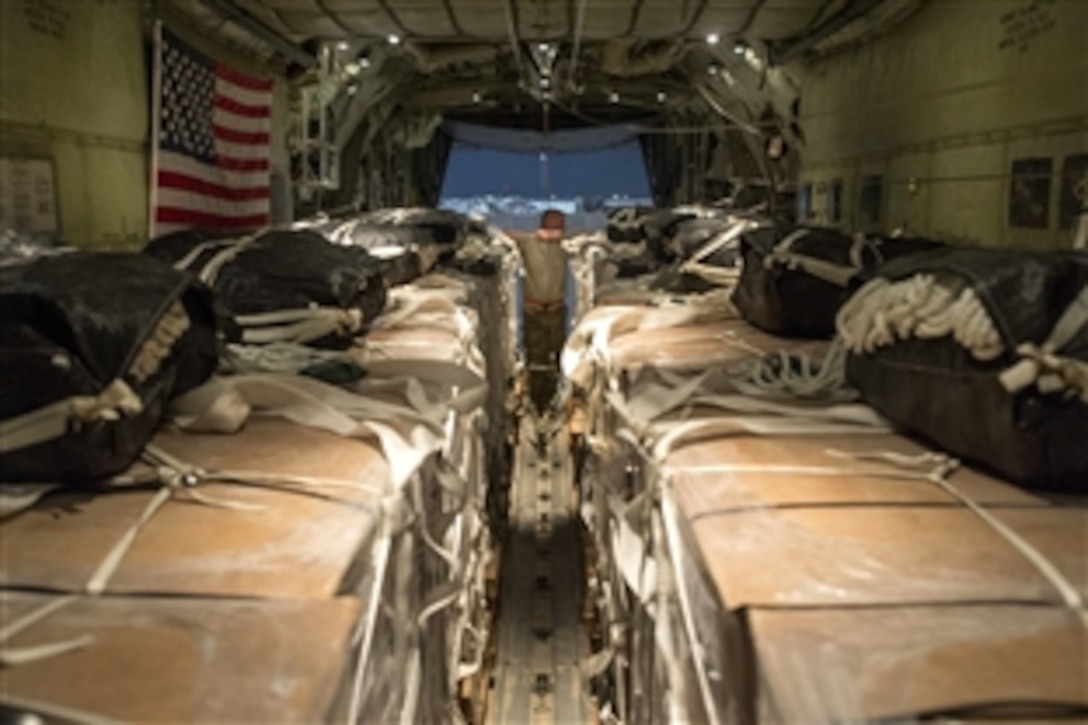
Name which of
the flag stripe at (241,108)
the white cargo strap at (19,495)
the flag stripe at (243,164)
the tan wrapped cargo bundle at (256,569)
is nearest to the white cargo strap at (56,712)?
the tan wrapped cargo bundle at (256,569)

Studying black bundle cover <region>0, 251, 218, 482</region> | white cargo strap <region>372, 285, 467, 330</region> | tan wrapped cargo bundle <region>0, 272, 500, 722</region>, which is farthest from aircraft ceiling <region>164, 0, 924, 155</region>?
tan wrapped cargo bundle <region>0, 272, 500, 722</region>

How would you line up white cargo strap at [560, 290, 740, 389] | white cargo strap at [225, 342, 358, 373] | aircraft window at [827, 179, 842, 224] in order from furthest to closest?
aircraft window at [827, 179, 842, 224] < white cargo strap at [560, 290, 740, 389] < white cargo strap at [225, 342, 358, 373]

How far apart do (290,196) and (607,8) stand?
3125 millimetres

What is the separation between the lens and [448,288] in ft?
19.6

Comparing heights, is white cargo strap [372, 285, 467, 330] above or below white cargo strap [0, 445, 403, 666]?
above

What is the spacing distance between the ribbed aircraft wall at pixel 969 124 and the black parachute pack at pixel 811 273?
51cm

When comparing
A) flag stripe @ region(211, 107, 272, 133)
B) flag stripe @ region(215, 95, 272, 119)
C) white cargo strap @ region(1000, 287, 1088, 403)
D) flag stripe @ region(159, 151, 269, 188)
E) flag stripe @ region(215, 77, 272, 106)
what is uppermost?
flag stripe @ region(215, 77, 272, 106)

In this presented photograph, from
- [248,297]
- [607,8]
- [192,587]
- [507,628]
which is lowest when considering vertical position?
[507,628]

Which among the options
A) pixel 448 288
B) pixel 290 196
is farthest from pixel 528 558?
pixel 290 196

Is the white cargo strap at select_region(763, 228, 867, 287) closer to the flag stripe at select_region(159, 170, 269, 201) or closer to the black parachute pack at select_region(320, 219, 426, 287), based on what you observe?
the black parachute pack at select_region(320, 219, 426, 287)

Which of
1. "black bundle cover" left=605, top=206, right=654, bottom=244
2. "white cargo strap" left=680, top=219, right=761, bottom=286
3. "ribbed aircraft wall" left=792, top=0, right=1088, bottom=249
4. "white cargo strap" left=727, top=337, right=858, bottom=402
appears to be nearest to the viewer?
"white cargo strap" left=727, top=337, right=858, bottom=402

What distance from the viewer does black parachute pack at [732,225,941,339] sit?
4188 mm

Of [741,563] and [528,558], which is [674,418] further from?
[528,558]

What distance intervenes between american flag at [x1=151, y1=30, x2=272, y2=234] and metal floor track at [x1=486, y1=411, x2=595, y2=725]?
9.54 feet
